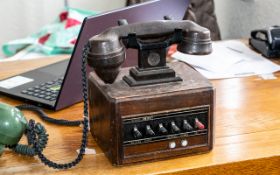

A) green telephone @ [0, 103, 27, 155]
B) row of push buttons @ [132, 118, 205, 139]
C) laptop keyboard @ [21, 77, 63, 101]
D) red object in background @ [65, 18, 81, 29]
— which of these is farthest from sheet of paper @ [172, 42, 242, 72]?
red object in background @ [65, 18, 81, 29]

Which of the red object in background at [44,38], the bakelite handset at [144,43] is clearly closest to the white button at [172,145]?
the bakelite handset at [144,43]

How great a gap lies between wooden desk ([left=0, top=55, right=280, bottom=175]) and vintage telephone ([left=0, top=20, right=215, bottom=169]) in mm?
19

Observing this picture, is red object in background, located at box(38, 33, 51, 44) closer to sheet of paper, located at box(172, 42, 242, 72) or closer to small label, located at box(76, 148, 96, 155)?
sheet of paper, located at box(172, 42, 242, 72)

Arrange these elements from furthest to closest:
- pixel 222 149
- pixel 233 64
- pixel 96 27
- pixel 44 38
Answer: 1. pixel 44 38
2. pixel 233 64
3. pixel 96 27
4. pixel 222 149

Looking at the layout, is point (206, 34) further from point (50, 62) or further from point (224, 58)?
point (50, 62)

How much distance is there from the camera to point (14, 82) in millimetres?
1418

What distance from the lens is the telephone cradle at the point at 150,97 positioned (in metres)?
0.93

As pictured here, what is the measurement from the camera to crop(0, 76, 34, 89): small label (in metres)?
1.39

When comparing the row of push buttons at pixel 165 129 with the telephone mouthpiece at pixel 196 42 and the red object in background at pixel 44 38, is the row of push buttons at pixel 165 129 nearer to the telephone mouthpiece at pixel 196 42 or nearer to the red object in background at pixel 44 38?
the telephone mouthpiece at pixel 196 42

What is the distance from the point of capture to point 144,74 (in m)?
0.99

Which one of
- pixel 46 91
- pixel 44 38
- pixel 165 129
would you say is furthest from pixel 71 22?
pixel 165 129

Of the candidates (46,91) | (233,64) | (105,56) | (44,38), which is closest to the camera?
(105,56)

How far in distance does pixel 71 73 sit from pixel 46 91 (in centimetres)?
17

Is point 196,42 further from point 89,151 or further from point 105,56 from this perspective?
point 89,151
